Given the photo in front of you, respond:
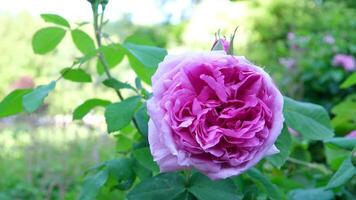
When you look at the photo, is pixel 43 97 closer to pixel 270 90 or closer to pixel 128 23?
pixel 270 90

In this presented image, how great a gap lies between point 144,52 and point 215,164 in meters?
0.30

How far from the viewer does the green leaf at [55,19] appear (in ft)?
3.20

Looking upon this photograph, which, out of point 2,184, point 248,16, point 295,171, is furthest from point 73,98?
point 295,171

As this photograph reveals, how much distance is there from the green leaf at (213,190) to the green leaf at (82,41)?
45 cm

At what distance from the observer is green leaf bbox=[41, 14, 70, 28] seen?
977 millimetres

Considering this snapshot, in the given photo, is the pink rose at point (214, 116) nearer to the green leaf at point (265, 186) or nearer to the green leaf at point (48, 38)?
the green leaf at point (265, 186)

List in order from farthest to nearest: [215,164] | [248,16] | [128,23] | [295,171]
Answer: [128,23] → [248,16] → [295,171] → [215,164]

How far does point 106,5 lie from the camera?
0.82 m

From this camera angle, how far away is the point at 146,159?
801mm

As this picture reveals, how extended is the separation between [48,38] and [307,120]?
53 cm

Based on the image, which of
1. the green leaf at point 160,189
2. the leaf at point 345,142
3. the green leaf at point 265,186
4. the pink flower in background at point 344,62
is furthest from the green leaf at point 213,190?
the pink flower in background at point 344,62

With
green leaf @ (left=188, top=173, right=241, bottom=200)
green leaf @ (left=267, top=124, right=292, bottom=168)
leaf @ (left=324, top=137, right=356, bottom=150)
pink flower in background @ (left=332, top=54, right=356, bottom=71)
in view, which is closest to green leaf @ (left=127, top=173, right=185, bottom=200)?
green leaf @ (left=188, top=173, right=241, bottom=200)

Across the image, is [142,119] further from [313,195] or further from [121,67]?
[121,67]

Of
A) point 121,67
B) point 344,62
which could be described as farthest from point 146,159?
point 121,67
